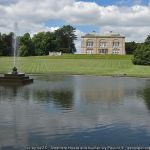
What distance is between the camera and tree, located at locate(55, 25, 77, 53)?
165725 millimetres

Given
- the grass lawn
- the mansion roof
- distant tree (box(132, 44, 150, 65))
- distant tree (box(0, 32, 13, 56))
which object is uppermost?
the mansion roof

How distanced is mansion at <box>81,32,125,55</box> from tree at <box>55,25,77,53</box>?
17.1ft

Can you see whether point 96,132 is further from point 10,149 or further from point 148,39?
point 148,39

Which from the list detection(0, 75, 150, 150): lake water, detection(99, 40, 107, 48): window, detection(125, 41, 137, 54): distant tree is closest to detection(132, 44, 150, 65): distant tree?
detection(0, 75, 150, 150): lake water

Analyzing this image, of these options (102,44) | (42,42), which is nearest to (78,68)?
(42,42)

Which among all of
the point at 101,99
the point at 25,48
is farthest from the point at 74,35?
the point at 101,99

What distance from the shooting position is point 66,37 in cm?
16888

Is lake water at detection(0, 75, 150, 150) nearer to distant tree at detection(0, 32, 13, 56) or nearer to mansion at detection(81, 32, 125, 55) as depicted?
distant tree at detection(0, 32, 13, 56)

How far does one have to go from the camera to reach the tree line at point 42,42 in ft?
442

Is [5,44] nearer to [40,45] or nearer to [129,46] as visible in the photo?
[40,45]

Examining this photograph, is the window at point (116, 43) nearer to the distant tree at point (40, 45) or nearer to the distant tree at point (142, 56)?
the distant tree at point (40, 45)

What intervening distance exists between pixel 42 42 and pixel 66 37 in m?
26.1

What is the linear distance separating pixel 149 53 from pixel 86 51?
265ft

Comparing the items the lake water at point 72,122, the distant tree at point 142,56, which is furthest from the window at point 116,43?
the lake water at point 72,122
